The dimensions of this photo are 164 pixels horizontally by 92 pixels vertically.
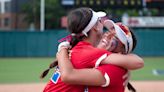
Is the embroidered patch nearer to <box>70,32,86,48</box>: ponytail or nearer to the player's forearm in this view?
the player's forearm

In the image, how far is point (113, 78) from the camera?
241cm

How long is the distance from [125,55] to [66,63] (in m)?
0.35

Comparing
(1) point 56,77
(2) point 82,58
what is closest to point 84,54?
(2) point 82,58

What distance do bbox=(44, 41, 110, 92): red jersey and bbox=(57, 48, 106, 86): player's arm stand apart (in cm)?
5

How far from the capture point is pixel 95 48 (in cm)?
245

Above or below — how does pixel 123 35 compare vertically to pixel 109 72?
above

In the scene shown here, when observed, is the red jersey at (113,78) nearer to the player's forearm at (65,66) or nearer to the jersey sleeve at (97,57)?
the jersey sleeve at (97,57)

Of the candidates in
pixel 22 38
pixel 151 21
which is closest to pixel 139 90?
pixel 22 38

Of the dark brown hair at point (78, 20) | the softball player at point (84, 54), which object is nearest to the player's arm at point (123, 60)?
the softball player at point (84, 54)

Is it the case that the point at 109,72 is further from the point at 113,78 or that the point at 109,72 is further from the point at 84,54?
the point at 84,54

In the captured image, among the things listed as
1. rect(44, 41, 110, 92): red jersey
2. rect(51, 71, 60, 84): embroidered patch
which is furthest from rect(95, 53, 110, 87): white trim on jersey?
rect(51, 71, 60, 84): embroidered patch

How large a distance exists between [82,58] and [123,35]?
27cm

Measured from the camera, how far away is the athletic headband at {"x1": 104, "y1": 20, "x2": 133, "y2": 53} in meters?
2.45

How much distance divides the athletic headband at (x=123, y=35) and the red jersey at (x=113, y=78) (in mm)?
147
